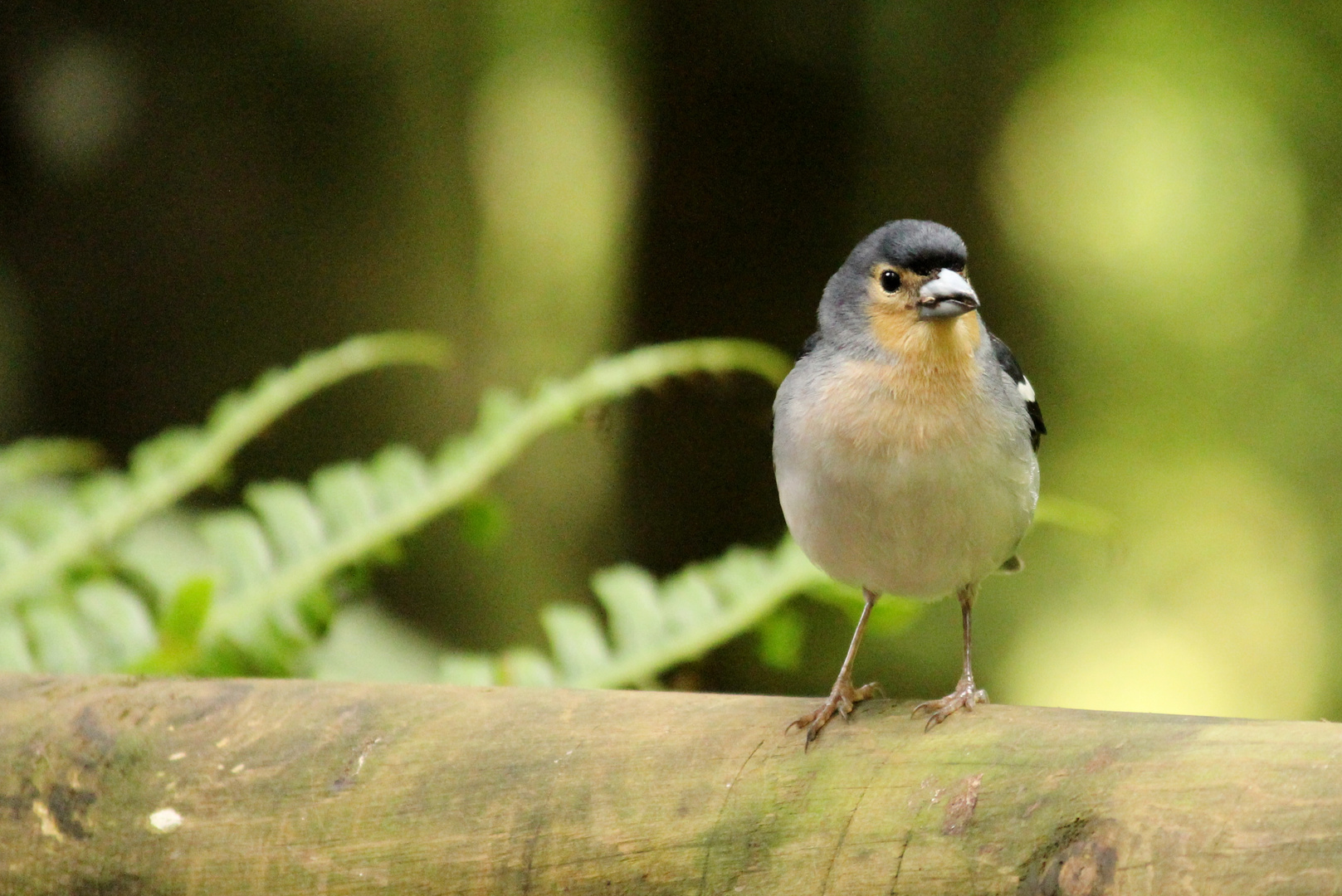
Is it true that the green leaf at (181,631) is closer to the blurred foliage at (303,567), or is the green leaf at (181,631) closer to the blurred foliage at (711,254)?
the blurred foliage at (303,567)

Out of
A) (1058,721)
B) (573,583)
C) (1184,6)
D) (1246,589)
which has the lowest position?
(1246,589)

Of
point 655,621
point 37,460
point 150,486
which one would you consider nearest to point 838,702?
point 655,621

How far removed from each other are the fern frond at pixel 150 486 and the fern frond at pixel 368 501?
18 centimetres

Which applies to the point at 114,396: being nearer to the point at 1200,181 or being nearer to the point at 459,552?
the point at 459,552

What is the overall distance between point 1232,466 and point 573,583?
149 inches

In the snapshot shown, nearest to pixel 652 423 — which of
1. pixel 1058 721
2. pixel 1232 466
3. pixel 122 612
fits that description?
pixel 122 612

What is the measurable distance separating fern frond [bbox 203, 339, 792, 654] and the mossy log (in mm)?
859

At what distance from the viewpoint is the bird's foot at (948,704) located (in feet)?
5.57

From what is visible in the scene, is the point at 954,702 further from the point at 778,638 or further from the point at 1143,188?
the point at 1143,188

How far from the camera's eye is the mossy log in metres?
1.34

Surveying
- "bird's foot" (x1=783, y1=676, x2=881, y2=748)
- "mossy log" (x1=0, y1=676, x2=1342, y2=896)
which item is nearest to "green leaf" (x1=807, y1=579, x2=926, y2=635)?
"bird's foot" (x1=783, y1=676, x2=881, y2=748)

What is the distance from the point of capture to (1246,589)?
6.68 meters

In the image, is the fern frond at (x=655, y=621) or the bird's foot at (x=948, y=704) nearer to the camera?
the bird's foot at (x=948, y=704)

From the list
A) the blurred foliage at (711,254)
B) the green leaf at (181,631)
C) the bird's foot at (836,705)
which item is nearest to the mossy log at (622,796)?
the bird's foot at (836,705)
